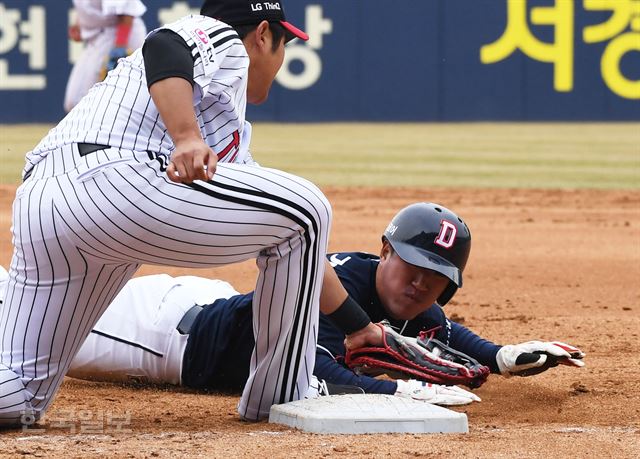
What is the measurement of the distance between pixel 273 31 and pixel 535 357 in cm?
112

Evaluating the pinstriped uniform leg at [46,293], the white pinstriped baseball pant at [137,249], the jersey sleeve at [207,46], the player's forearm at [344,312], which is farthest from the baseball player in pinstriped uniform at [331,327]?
the jersey sleeve at [207,46]

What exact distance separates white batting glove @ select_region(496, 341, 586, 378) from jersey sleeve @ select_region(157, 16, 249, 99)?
1.14 m

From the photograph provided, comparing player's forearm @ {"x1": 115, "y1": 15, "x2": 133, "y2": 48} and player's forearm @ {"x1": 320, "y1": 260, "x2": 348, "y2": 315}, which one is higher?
player's forearm @ {"x1": 115, "y1": 15, "x2": 133, "y2": 48}

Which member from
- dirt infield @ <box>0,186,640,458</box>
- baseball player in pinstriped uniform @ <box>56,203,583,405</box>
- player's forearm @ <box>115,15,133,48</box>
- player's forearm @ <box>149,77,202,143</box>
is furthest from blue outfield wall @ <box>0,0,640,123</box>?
player's forearm @ <box>149,77,202,143</box>

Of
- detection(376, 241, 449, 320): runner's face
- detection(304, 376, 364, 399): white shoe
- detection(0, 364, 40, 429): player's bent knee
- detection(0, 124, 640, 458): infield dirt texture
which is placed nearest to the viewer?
detection(0, 124, 640, 458): infield dirt texture

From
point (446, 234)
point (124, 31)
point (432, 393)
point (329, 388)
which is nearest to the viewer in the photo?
point (329, 388)

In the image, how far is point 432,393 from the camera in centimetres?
299

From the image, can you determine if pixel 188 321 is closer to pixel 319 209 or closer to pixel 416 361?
pixel 416 361

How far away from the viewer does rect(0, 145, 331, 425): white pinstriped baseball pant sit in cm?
231

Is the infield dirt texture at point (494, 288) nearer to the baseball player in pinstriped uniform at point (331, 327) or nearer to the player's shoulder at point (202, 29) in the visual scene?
the baseball player in pinstriped uniform at point (331, 327)

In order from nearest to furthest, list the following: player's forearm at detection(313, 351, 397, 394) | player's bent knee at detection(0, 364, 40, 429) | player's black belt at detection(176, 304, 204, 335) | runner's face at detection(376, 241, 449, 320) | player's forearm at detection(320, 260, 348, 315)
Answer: player's bent knee at detection(0, 364, 40, 429) < player's forearm at detection(320, 260, 348, 315) < player's forearm at detection(313, 351, 397, 394) < runner's face at detection(376, 241, 449, 320) < player's black belt at detection(176, 304, 204, 335)

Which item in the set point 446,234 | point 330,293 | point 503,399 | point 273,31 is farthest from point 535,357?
point 273,31

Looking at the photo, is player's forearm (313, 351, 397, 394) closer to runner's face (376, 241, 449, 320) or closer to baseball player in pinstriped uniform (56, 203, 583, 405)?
baseball player in pinstriped uniform (56, 203, 583, 405)

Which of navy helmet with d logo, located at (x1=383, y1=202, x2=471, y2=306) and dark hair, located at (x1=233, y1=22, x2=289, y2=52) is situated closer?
dark hair, located at (x1=233, y1=22, x2=289, y2=52)
